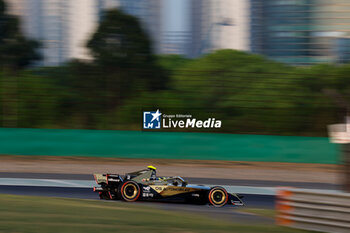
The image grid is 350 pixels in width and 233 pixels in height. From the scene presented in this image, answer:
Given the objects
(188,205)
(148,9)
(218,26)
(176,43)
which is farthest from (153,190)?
(148,9)

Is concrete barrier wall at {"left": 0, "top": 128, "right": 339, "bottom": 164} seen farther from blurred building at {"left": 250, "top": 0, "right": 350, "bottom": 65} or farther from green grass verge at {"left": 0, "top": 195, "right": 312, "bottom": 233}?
blurred building at {"left": 250, "top": 0, "right": 350, "bottom": 65}

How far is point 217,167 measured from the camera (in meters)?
16.1

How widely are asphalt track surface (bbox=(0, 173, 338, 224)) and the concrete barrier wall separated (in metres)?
2.57

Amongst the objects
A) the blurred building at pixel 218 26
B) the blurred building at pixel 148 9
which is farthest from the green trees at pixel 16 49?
the blurred building at pixel 218 26

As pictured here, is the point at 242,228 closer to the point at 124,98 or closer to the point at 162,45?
the point at 124,98

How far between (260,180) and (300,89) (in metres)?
5.28

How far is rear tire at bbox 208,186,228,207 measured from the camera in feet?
30.2

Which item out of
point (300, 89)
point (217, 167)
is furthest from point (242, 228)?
point (300, 89)

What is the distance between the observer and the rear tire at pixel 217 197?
9219 mm

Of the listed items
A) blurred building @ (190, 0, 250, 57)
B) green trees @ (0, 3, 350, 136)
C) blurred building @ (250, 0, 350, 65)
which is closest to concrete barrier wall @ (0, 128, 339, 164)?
green trees @ (0, 3, 350, 136)

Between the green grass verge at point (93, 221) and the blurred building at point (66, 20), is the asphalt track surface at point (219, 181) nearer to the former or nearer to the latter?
the green grass verge at point (93, 221)

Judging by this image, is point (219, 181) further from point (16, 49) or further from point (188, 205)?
point (16, 49)

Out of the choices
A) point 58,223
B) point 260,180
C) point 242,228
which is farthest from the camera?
point 260,180

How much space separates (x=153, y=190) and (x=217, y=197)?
1.22m
